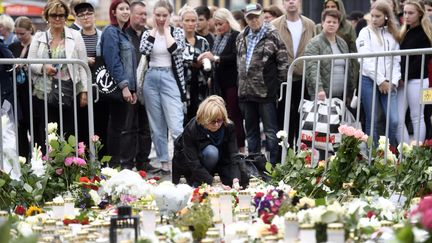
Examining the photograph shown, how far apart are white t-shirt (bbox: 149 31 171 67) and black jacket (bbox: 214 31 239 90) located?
4.70 feet

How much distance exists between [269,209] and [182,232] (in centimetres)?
80

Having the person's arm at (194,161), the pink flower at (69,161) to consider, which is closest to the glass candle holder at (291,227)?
the pink flower at (69,161)

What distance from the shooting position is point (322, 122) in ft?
38.3

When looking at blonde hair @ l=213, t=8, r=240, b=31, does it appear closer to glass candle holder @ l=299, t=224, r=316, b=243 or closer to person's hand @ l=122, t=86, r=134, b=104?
person's hand @ l=122, t=86, r=134, b=104

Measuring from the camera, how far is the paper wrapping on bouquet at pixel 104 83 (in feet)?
45.0

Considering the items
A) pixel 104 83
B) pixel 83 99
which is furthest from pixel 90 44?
pixel 83 99

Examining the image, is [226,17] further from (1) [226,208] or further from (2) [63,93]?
(1) [226,208]

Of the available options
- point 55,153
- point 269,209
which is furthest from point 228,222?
point 55,153

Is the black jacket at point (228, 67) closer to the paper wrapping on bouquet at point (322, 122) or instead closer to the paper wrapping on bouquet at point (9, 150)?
the paper wrapping on bouquet at point (322, 122)

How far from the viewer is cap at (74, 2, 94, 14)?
1386cm

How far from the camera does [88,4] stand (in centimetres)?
1399

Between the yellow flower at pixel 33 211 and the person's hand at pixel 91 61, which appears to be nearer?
the yellow flower at pixel 33 211

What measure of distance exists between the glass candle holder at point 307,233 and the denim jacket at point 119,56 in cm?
628

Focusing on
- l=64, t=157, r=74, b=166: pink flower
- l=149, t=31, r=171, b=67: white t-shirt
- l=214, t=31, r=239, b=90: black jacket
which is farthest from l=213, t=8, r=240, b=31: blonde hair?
l=64, t=157, r=74, b=166: pink flower
